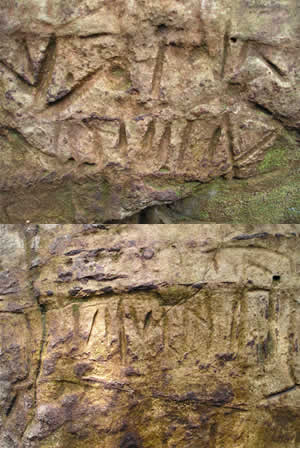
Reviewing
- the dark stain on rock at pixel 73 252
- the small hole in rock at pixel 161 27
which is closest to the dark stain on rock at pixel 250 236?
the dark stain on rock at pixel 73 252

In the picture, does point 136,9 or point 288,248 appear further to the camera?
point 288,248

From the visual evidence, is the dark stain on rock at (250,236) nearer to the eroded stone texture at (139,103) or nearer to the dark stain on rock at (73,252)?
the eroded stone texture at (139,103)

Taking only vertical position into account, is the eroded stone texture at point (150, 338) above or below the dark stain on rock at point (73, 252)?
Result: below

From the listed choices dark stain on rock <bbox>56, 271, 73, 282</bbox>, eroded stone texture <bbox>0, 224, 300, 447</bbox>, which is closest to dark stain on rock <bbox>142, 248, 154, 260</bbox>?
eroded stone texture <bbox>0, 224, 300, 447</bbox>

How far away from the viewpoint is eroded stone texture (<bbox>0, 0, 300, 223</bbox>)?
177cm

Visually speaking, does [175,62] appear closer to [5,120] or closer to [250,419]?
[5,120]

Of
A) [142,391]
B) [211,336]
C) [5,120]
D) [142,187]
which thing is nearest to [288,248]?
[211,336]

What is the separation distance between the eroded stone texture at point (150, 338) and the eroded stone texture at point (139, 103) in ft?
0.50

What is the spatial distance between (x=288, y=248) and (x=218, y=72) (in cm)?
72

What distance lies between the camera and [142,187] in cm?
192

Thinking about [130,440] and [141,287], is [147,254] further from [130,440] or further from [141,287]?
[130,440]

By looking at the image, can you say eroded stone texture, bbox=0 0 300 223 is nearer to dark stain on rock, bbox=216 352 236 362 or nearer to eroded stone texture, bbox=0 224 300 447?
eroded stone texture, bbox=0 224 300 447

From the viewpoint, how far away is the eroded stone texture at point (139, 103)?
177cm

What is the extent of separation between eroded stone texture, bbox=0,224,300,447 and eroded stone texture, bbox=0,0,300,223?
15cm
